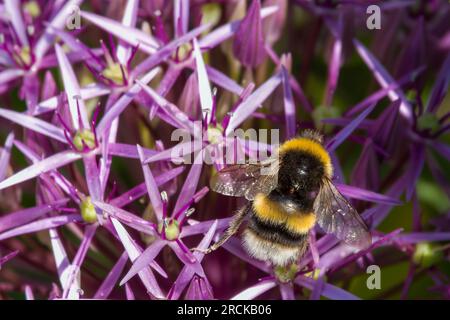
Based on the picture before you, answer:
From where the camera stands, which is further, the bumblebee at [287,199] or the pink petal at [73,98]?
the pink petal at [73,98]

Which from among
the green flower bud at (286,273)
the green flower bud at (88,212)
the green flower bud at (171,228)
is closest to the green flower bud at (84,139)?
the green flower bud at (88,212)

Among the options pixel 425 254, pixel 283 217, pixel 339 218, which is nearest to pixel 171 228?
pixel 283 217

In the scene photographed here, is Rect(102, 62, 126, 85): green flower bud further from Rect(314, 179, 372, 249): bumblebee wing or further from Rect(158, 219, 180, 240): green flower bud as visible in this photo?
Rect(314, 179, 372, 249): bumblebee wing

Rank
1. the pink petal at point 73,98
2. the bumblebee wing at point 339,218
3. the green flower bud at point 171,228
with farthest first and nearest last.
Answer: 1. the pink petal at point 73,98
2. the green flower bud at point 171,228
3. the bumblebee wing at point 339,218

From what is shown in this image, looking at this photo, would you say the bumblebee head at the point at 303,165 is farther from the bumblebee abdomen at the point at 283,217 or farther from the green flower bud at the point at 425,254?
the green flower bud at the point at 425,254

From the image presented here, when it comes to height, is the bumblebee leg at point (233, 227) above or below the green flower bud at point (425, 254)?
above

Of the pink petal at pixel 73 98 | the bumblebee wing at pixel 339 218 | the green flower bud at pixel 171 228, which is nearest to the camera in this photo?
the bumblebee wing at pixel 339 218

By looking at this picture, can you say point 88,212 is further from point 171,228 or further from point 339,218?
point 339,218

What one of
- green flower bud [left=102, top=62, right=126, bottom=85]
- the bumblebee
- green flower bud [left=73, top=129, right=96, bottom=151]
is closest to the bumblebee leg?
the bumblebee

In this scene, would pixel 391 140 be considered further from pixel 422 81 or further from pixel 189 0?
pixel 189 0
